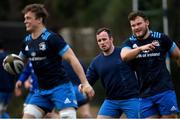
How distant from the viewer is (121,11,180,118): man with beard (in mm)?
9734

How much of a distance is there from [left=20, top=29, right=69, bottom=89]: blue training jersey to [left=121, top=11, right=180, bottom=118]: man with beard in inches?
37.7

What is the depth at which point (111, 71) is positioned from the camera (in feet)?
35.9

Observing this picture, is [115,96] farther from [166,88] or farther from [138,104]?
[166,88]

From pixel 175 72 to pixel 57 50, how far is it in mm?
11062

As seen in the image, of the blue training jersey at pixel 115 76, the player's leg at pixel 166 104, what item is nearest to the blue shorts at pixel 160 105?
the player's leg at pixel 166 104

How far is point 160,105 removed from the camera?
385 inches

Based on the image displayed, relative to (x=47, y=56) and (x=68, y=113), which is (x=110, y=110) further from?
(x=47, y=56)

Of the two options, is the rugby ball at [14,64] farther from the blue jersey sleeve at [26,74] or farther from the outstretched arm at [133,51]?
the blue jersey sleeve at [26,74]

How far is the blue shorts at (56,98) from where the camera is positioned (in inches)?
375

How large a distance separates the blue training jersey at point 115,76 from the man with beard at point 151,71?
1.03 meters

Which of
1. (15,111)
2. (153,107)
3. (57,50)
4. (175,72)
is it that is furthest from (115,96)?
(15,111)

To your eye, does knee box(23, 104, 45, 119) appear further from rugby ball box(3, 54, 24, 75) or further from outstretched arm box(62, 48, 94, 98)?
outstretched arm box(62, 48, 94, 98)

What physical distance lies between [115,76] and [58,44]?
6.07ft

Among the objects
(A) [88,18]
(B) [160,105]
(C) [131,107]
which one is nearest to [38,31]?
(B) [160,105]
